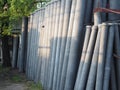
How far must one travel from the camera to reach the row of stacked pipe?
22.5 ft

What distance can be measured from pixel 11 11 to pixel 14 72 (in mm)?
2975

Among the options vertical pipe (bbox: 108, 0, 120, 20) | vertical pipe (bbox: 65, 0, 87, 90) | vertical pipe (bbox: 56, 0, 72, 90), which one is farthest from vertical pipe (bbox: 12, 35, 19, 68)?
vertical pipe (bbox: 108, 0, 120, 20)


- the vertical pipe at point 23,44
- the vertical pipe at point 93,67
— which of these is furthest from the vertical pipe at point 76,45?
the vertical pipe at point 23,44

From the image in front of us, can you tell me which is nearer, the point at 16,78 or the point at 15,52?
the point at 16,78

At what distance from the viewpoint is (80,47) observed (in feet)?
26.4

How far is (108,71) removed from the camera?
6801 millimetres

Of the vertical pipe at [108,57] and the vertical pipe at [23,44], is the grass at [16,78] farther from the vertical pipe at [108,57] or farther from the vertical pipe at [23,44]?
the vertical pipe at [108,57]

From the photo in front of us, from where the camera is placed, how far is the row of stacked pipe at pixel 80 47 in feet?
22.5

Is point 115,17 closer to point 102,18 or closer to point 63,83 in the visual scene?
point 102,18

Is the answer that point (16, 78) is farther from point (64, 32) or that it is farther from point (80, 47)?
point (80, 47)

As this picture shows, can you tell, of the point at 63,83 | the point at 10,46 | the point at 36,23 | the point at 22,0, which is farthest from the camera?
the point at 10,46

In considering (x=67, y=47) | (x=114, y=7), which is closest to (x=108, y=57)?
(x=114, y=7)

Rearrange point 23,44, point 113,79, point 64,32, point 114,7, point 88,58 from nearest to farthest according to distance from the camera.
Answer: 1. point 113,79
2. point 88,58
3. point 114,7
4. point 64,32
5. point 23,44

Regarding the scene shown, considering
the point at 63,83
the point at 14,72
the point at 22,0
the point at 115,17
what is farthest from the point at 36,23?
the point at 115,17
